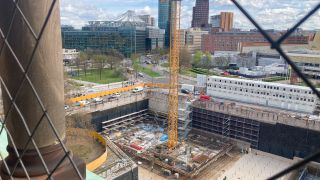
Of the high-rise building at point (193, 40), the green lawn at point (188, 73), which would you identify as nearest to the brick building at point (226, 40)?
the high-rise building at point (193, 40)

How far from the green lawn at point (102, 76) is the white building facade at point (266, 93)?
23.7ft

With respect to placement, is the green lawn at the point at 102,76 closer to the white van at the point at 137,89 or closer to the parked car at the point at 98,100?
the white van at the point at 137,89

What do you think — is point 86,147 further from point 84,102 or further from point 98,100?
point 98,100

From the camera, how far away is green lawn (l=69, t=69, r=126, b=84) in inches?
680

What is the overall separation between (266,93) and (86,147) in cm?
728

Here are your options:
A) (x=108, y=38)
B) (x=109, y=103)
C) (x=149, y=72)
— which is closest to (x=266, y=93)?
(x=109, y=103)

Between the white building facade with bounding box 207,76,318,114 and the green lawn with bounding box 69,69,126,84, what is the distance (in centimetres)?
723

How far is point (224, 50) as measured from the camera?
91.2 ft

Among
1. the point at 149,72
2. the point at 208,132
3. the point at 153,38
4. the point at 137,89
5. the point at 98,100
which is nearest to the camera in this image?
the point at 208,132

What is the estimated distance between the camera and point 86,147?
779 centimetres

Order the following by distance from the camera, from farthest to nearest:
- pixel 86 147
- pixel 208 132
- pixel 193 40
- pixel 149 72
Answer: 1. pixel 193 40
2. pixel 149 72
3. pixel 208 132
4. pixel 86 147

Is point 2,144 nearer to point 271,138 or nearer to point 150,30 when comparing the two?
point 271,138

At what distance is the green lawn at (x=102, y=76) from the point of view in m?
17.3

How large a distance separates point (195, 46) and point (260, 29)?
30720 mm
